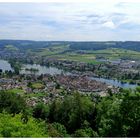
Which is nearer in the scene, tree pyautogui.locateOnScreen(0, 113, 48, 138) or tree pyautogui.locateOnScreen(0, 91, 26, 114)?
tree pyautogui.locateOnScreen(0, 113, 48, 138)

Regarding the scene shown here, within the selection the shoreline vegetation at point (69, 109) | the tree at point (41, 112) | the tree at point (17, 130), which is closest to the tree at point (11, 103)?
the shoreline vegetation at point (69, 109)

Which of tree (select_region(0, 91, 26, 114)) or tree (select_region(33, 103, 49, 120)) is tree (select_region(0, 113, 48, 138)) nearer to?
tree (select_region(33, 103, 49, 120))

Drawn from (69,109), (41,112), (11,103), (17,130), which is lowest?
(41,112)

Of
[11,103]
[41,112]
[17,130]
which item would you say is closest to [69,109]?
[41,112]

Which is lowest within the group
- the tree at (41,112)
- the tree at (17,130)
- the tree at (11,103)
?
the tree at (41,112)

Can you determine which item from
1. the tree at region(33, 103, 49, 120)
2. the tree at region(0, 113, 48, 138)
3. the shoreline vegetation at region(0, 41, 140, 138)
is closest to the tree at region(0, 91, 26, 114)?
the shoreline vegetation at region(0, 41, 140, 138)

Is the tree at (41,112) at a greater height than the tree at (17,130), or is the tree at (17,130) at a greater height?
the tree at (17,130)

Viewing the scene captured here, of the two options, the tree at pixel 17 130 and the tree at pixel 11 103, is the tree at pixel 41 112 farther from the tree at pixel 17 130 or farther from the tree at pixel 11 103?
the tree at pixel 17 130

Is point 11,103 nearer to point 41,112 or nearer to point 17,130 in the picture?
point 41,112

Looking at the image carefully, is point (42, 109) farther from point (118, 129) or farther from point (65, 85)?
point (65, 85)

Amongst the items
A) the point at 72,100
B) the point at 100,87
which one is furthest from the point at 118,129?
the point at 100,87

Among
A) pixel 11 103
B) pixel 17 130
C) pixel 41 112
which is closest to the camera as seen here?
pixel 17 130
